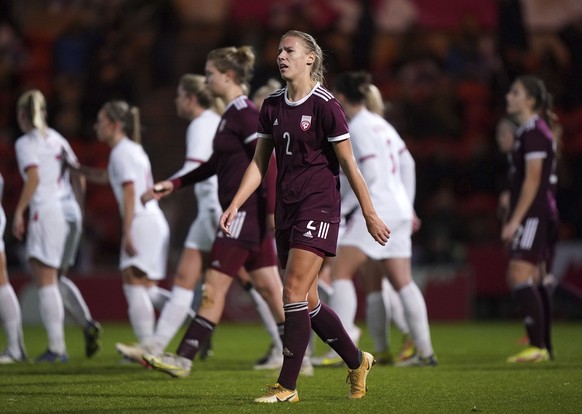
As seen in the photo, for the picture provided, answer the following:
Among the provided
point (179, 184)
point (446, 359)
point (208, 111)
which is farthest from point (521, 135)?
point (179, 184)

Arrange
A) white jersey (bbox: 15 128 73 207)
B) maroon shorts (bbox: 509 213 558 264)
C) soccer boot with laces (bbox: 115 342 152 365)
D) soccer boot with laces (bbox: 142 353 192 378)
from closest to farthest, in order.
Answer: soccer boot with laces (bbox: 142 353 192 378) < soccer boot with laces (bbox: 115 342 152 365) < maroon shorts (bbox: 509 213 558 264) < white jersey (bbox: 15 128 73 207)

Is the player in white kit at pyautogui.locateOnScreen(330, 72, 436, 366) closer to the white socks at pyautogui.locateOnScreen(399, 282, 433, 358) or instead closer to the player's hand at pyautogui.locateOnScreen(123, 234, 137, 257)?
the white socks at pyautogui.locateOnScreen(399, 282, 433, 358)

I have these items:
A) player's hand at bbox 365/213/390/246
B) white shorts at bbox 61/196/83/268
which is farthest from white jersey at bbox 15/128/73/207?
player's hand at bbox 365/213/390/246

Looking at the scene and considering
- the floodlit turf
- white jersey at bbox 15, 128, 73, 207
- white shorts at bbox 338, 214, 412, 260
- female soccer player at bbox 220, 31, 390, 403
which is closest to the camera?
the floodlit turf

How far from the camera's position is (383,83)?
1894 centimetres

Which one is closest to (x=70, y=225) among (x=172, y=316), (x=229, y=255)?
(x=172, y=316)

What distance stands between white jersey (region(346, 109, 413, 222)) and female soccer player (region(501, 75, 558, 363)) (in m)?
1.06

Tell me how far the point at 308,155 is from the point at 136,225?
348 cm

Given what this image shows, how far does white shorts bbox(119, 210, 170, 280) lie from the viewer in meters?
9.62

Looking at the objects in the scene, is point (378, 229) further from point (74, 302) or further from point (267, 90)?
point (74, 302)

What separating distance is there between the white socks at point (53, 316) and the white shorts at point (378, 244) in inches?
100

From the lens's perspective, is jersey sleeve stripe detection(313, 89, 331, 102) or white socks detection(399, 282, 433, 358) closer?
jersey sleeve stripe detection(313, 89, 331, 102)

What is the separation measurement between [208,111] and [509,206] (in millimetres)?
2917

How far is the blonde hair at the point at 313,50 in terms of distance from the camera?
6590 mm
